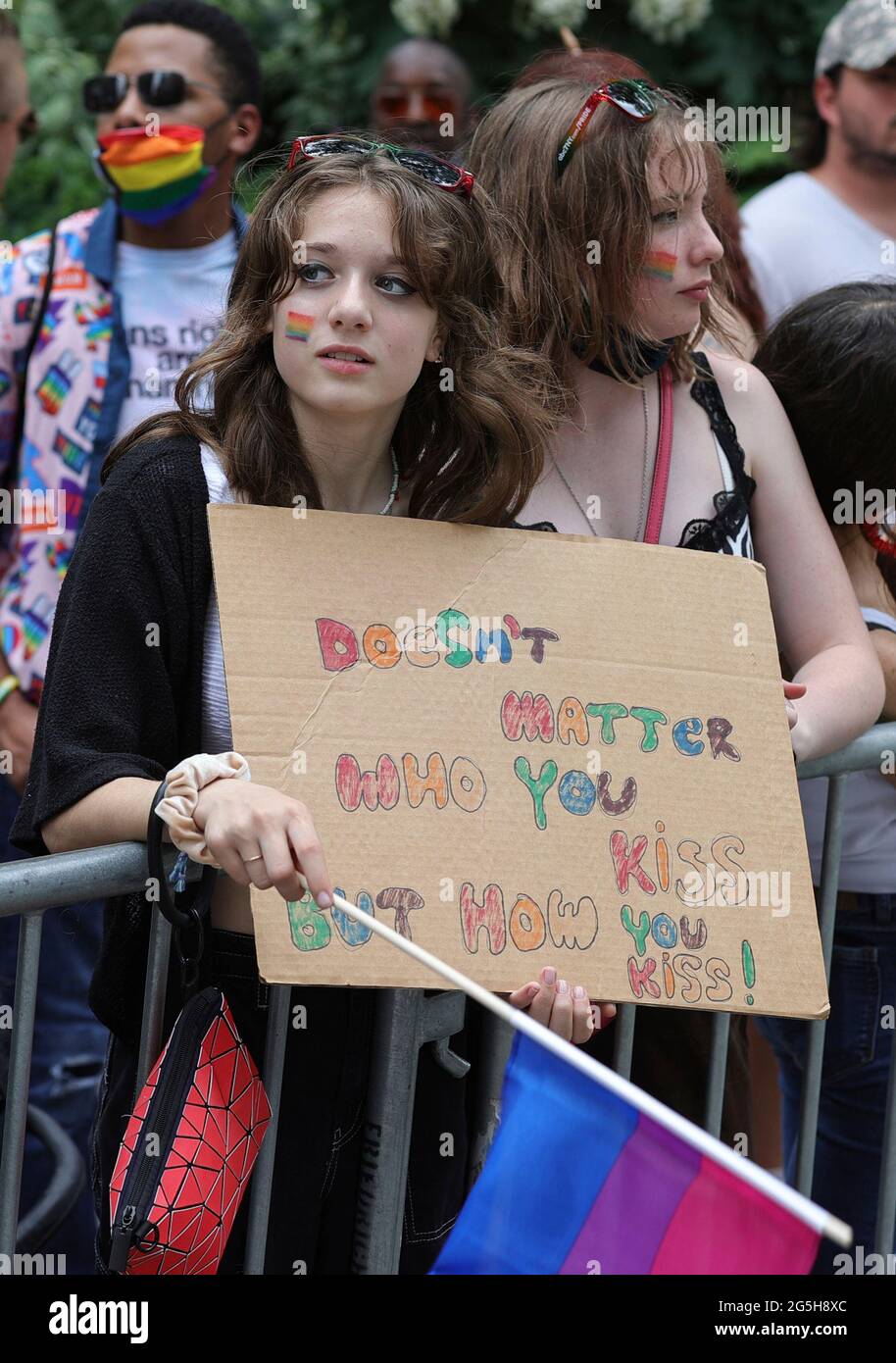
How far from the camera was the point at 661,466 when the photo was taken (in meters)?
2.55

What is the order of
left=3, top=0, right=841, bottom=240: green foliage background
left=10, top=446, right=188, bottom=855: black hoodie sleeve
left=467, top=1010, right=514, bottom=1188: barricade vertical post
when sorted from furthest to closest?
1. left=3, top=0, right=841, bottom=240: green foliage background
2. left=467, top=1010, right=514, bottom=1188: barricade vertical post
3. left=10, top=446, right=188, bottom=855: black hoodie sleeve

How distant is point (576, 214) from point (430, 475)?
53cm

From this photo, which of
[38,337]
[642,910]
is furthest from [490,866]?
[38,337]

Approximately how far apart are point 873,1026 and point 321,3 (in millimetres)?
5583

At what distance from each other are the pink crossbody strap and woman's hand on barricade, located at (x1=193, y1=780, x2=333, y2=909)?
888mm

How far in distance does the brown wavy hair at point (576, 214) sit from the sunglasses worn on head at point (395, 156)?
9.3 inches

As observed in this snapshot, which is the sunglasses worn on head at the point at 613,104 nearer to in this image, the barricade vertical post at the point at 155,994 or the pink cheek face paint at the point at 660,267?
the pink cheek face paint at the point at 660,267

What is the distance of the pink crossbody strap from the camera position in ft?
8.27

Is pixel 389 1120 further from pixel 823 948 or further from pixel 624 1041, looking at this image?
pixel 823 948

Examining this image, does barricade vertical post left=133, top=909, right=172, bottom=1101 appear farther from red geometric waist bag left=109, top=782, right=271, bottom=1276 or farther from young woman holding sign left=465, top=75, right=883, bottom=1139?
young woman holding sign left=465, top=75, right=883, bottom=1139

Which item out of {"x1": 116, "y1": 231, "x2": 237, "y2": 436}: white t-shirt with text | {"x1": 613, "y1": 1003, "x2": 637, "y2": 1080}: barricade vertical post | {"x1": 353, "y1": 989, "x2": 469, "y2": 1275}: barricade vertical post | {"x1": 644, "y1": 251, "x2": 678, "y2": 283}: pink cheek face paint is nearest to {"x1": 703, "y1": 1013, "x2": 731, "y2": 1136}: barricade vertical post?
{"x1": 613, "y1": 1003, "x2": 637, "y2": 1080}: barricade vertical post

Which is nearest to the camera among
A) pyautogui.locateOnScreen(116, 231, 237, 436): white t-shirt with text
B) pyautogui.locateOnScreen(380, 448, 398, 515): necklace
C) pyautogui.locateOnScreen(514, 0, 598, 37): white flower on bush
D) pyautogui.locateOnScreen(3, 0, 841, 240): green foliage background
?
pyautogui.locateOnScreen(380, 448, 398, 515): necklace

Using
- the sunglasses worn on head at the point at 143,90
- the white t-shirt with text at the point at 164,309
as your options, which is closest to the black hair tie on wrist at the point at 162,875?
the white t-shirt with text at the point at 164,309
